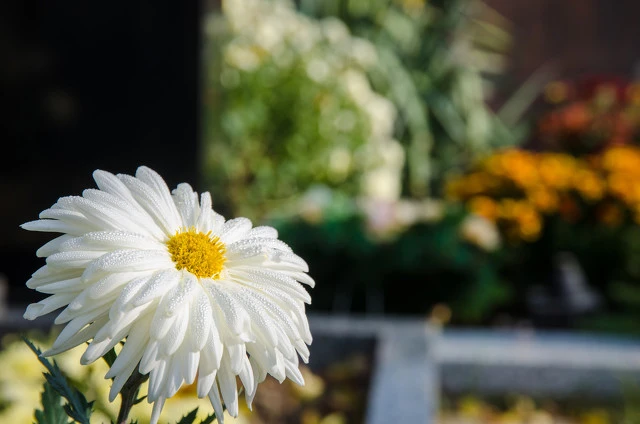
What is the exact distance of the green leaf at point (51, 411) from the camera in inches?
30.8

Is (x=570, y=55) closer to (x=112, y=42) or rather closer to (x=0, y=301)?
(x=112, y=42)

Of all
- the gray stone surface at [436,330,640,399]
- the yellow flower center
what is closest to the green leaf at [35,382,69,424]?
the yellow flower center

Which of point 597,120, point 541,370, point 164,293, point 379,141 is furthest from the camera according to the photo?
point 597,120

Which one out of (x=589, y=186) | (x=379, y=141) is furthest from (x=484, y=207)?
(x=379, y=141)

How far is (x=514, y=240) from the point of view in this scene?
5332mm

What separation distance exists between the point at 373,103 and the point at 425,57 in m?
2.14

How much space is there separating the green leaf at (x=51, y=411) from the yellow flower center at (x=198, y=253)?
20 centimetres

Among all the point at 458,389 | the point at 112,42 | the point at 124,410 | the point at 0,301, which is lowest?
the point at 458,389

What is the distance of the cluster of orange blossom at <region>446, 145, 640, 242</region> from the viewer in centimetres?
Result: 532

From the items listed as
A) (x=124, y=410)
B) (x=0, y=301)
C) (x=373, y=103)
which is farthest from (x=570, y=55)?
(x=124, y=410)

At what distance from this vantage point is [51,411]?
2.64 feet

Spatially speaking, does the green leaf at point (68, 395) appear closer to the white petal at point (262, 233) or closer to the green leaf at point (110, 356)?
the green leaf at point (110, 356)

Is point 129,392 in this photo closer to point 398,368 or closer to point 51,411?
point 51,411

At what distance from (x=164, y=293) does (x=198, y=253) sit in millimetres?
72
